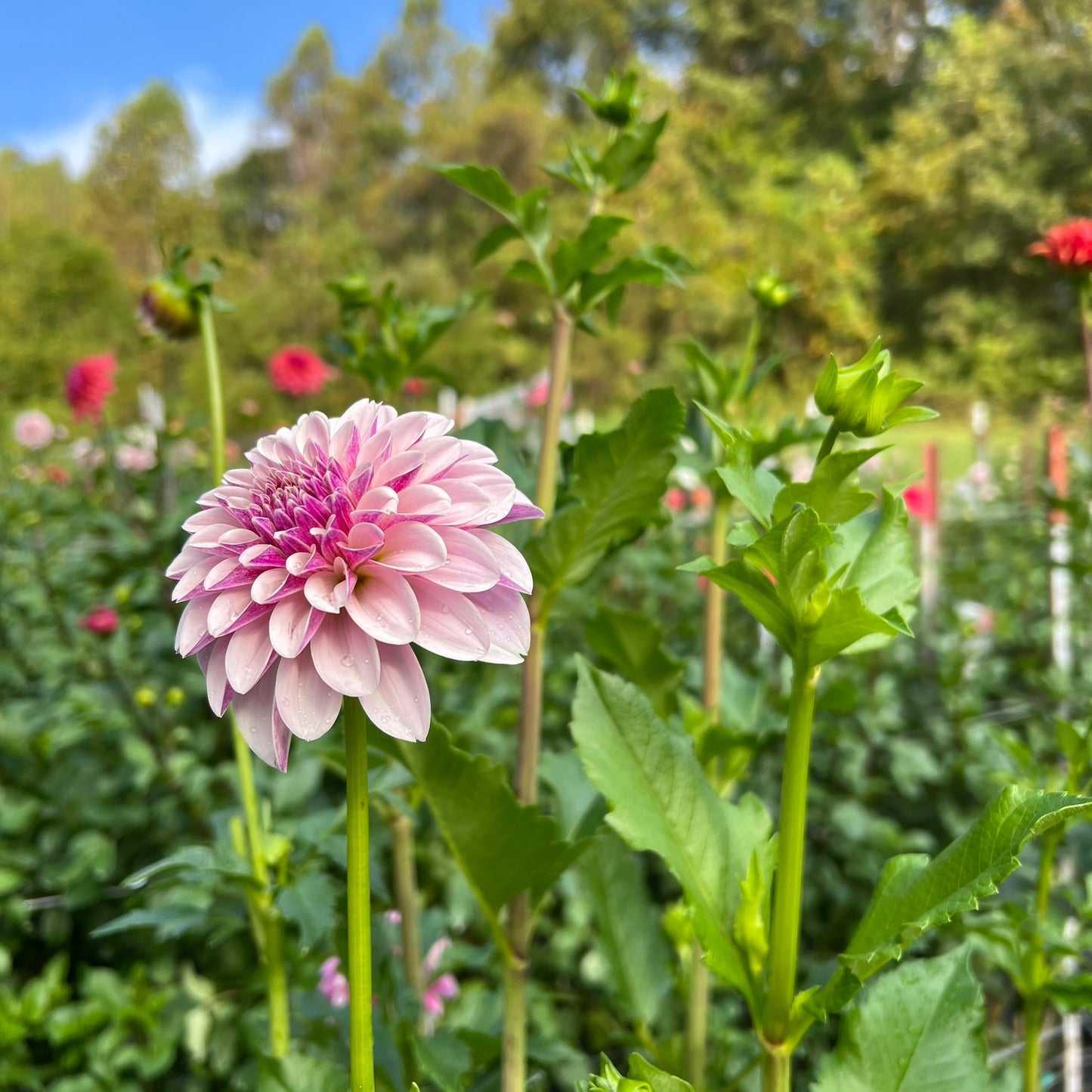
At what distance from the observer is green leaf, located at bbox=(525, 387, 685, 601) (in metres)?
0.38

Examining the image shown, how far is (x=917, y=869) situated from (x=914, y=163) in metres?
6.96

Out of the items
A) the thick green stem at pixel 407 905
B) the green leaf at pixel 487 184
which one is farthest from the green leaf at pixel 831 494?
the thick green stem at pixel 407 905

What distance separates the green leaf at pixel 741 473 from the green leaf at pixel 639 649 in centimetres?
15

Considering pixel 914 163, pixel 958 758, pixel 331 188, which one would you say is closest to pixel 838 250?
pixel 914 163

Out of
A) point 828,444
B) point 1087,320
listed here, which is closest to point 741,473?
→ point 828,444

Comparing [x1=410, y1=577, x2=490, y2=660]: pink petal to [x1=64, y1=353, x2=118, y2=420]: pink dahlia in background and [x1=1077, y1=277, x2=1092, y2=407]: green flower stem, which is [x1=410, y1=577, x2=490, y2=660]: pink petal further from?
[x1=64, y1=353, x2=118, y2=420]: pink dahlia in background

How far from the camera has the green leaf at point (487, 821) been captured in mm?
336

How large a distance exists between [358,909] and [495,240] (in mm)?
378

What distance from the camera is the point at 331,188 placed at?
13883 mm

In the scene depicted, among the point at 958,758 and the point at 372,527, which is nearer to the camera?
the point at 372,527

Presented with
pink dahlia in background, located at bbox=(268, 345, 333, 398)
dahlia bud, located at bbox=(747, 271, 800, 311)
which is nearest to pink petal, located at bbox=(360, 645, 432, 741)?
dahlia bud, located at bbox=(747, 271, 800, 311)

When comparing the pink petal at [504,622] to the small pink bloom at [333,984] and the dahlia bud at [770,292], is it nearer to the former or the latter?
the dahlia bud at [770,292]

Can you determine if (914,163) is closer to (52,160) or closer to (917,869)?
(917,869)

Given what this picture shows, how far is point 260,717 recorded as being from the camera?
0.26 metres
